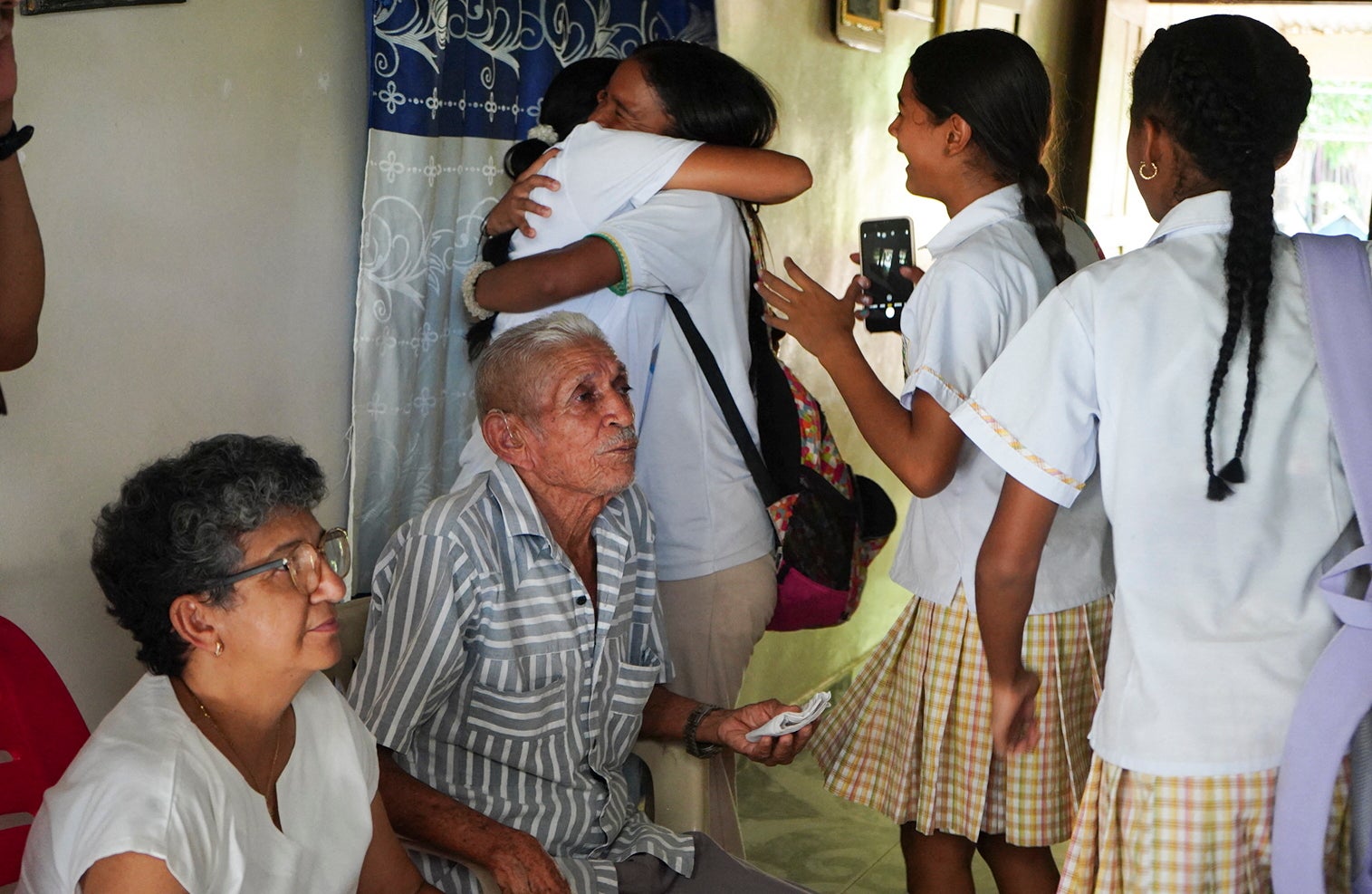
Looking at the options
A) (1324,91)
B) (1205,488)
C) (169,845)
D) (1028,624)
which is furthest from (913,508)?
(1324,91)

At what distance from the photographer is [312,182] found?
2.10 meters

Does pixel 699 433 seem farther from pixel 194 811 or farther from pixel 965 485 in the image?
pixel 194 811

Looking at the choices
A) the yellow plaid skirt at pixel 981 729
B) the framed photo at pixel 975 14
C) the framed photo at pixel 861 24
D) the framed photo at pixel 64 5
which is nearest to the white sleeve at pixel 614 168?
the framed photo at pixel 64 5

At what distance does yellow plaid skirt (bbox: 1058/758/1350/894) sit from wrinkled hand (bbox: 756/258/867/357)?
2.47 feet

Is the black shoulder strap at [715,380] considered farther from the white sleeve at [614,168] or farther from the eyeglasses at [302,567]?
the eyeglasses at [302,567]

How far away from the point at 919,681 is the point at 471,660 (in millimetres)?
645

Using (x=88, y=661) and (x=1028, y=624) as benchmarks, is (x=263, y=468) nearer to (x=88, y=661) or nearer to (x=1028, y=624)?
(x=88, y=661)

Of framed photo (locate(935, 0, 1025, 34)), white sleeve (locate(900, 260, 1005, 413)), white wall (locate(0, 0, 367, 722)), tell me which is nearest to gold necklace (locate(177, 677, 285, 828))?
white wall (locate(0, 0, 367, 722))

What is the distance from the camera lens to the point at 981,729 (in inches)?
74.0

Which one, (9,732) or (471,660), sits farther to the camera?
(471,660)

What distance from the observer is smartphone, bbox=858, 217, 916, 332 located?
95.9 inches

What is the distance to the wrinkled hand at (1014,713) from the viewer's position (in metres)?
1.66

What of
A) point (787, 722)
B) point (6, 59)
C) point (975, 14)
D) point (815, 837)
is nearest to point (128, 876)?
point (6, 59)

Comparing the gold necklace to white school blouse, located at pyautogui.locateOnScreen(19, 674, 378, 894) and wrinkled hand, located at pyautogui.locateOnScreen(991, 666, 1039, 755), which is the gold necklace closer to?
white school blouse, located at pyautogui.locateOnScreen(19, 674, 378, 894)
